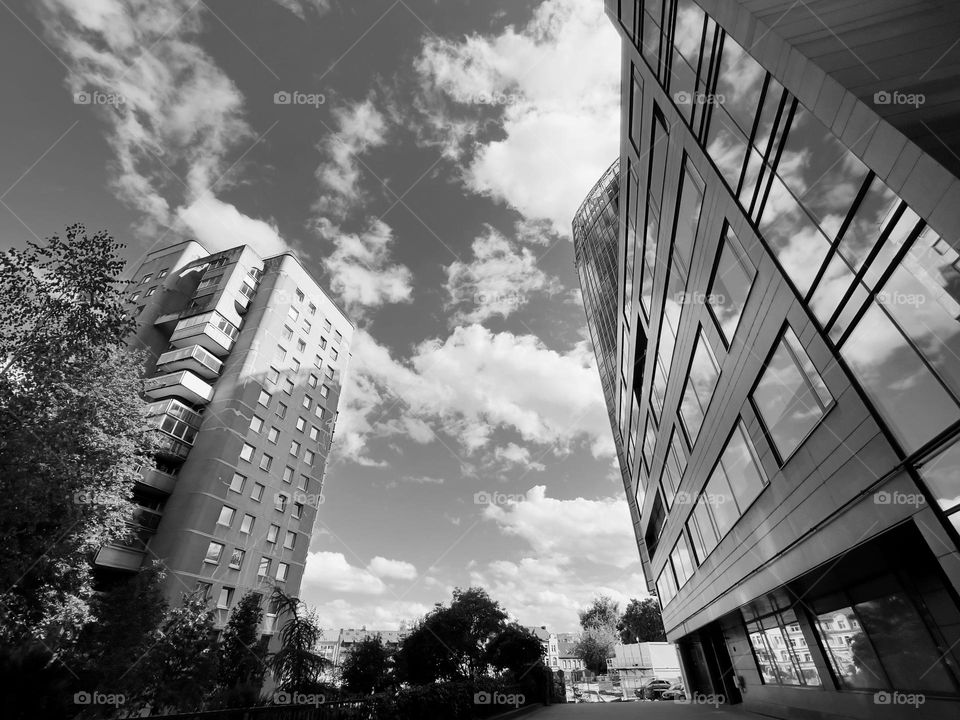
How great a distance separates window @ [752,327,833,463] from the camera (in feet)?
27.2

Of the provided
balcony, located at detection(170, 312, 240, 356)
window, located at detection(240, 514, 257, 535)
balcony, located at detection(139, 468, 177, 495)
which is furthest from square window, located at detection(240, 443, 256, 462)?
balcony, located at detection(170, 312, 240, 356)

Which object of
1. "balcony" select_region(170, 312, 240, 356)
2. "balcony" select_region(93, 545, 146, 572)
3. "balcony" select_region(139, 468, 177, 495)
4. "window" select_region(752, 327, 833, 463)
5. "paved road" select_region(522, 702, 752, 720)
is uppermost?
"balcony" select_region(170, 312, 240, 356)

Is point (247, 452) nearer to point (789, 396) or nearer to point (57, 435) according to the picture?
point (57, 435)

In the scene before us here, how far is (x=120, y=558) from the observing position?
1040 inches

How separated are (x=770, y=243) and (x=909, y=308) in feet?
11.7

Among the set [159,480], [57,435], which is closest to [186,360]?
[159,480]

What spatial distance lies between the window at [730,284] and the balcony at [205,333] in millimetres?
37945

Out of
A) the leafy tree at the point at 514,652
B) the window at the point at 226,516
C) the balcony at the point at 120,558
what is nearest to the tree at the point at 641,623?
the leafy tree at the point at 514,652

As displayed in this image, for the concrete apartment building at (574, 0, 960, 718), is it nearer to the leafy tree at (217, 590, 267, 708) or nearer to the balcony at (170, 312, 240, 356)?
the leafy tree at (217, 590, 267, 708)

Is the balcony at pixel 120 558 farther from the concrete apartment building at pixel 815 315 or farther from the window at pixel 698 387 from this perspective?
the concrete apartment building at pixel 815 315

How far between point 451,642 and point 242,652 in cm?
1189

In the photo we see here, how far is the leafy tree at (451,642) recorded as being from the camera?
26.6 metres

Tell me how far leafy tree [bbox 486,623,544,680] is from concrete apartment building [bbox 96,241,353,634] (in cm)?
1557

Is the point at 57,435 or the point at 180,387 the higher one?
the point at 180,387
